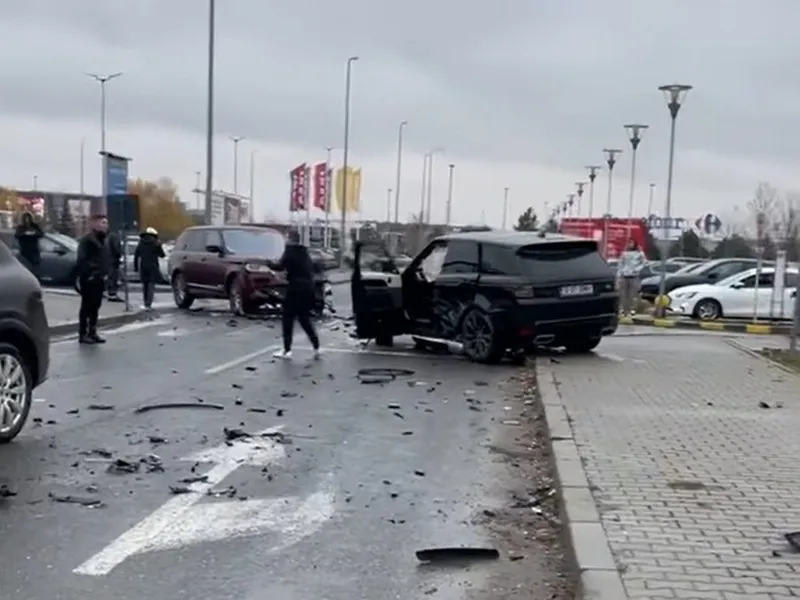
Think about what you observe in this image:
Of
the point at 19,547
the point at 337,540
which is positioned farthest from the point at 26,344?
the point at 337,540

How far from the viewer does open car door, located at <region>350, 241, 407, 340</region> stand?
16750 millimetres

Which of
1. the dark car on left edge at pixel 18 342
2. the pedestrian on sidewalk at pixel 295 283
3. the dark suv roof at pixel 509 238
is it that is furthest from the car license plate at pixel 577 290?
the dark car on left edge at pixel 18 342

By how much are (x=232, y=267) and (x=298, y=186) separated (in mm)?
35001

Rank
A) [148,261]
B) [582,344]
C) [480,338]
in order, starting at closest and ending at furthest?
1. [480,338]
2. [582,344]
3. [148,261]

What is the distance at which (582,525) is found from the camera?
6012mm

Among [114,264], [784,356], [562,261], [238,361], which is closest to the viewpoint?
[238,361]

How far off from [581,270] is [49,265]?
19674mm

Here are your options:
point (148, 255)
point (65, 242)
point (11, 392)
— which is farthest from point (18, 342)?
point (65, 242)

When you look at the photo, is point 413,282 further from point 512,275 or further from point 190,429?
point 190,429

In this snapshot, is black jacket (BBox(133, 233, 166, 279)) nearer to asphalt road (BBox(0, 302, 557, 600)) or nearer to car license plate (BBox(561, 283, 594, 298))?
asphalt road (BBox(0, 302, 557, 600))

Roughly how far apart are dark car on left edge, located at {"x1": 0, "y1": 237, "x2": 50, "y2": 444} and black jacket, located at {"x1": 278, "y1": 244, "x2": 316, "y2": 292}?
256 inches

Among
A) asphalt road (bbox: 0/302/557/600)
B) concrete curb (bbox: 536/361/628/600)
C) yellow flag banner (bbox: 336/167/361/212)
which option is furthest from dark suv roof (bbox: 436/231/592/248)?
yellow flag banner (bbox: 336/167/361/212)

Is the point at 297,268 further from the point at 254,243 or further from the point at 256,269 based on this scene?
the point at 254,243

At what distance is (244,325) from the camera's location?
21031 millimetres
